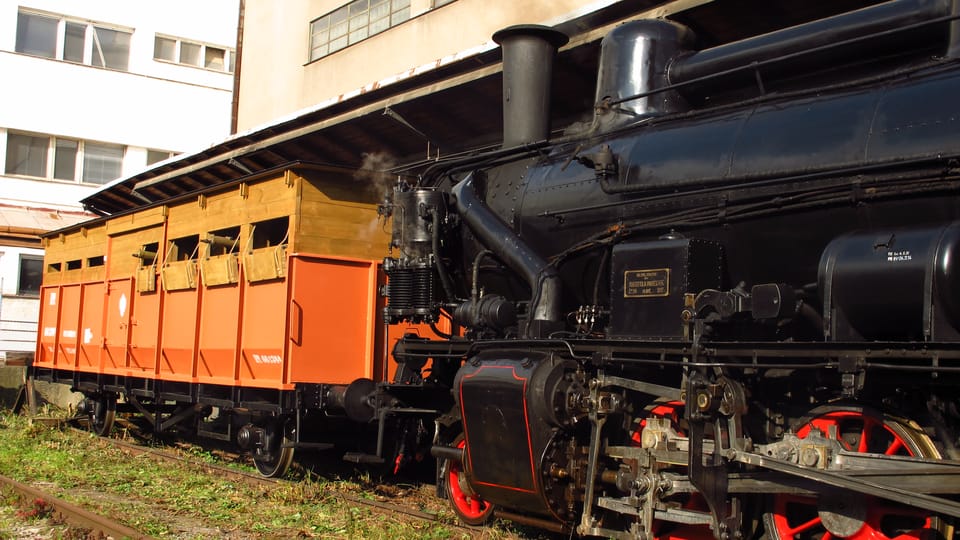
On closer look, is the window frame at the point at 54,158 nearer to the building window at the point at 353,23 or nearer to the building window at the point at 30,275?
the building window at the point at 30,275

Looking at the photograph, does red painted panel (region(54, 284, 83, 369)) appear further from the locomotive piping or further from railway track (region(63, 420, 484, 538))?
the locomotive piping

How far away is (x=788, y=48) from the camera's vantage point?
18.9ft

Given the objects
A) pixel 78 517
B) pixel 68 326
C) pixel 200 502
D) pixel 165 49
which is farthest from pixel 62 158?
pixel 78 517

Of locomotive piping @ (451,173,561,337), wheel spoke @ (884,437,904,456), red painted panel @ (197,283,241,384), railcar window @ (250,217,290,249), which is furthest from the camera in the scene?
railcar window @ (250,217,290,249)

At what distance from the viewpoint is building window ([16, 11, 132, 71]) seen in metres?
25.4

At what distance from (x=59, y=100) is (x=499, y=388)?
921 inches

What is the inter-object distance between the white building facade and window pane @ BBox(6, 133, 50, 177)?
0.09 ft

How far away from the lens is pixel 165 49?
1090 inches

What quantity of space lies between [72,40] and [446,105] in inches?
736

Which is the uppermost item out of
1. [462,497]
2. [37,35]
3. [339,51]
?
[37,35]

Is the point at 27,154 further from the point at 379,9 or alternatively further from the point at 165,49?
the point at 379,9

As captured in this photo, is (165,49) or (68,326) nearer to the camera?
(68,326)

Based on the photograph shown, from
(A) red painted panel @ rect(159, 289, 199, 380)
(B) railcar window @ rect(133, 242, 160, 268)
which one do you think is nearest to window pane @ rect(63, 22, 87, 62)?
(B) railcar window @ rect(133, 242, 160, 268)

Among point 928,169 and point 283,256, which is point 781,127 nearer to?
point 928,169
